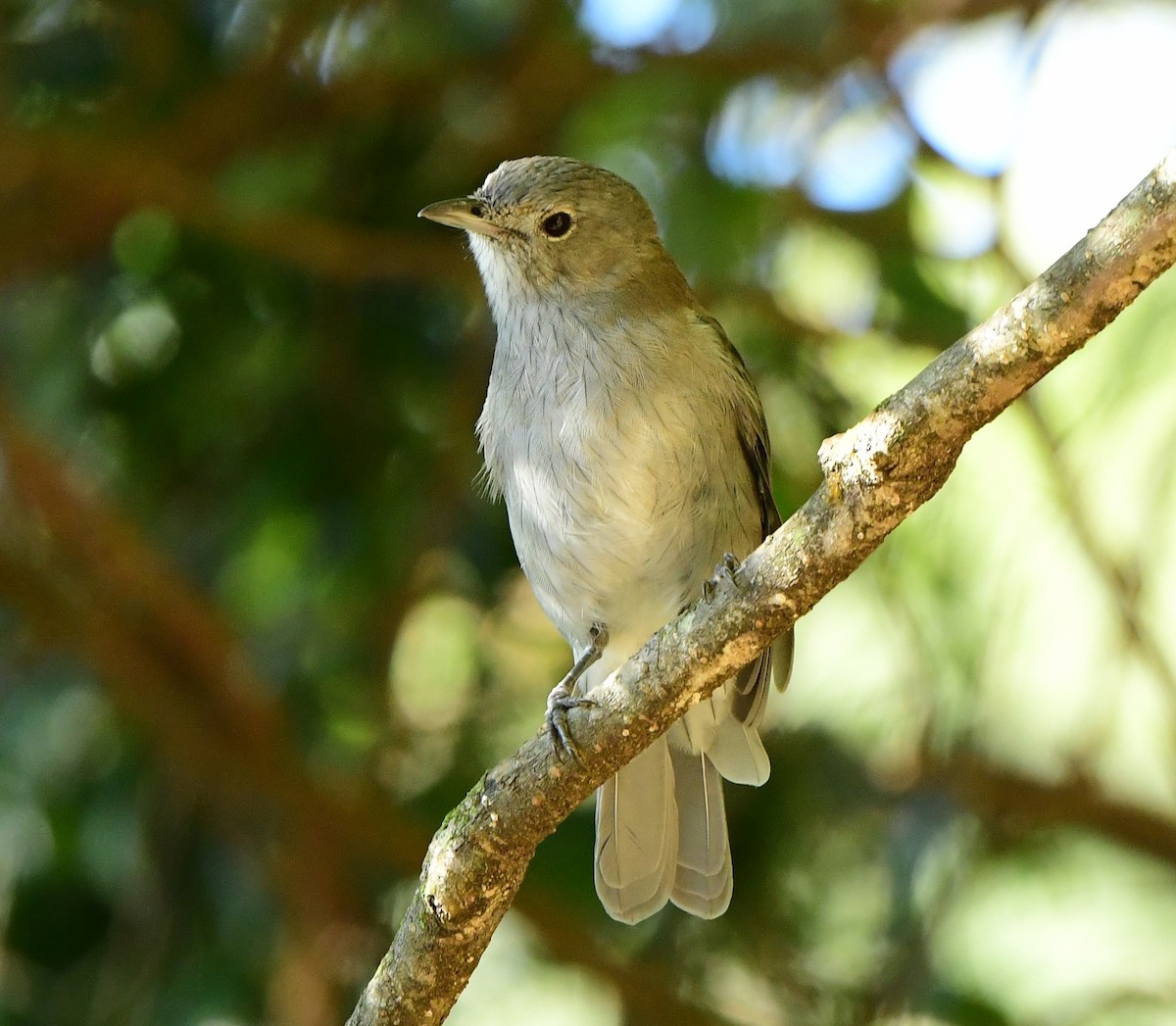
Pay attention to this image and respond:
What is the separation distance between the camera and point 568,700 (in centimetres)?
312

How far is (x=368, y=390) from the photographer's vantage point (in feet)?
15.5

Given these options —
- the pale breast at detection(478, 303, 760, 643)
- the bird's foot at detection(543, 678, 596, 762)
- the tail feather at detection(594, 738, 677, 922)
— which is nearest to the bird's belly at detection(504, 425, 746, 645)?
the pale breast at detection(478, 303, 760, 643)

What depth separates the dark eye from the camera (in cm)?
416

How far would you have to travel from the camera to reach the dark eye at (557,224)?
4160 mm

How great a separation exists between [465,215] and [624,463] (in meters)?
0.86

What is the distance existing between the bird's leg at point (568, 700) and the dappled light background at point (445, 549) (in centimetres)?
64

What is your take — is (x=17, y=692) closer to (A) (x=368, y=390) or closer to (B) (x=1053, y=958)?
(A) (x=368, y=390)

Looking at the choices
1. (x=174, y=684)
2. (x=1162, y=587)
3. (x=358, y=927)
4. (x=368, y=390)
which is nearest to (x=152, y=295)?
(x=368, y=390)

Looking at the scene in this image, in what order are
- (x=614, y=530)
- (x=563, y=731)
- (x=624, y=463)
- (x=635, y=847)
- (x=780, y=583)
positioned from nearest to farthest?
(x=780, y=583) < (x=563, y=731) < (x=624, y=463) < (x=614, y=530) < (x=635, y=847)

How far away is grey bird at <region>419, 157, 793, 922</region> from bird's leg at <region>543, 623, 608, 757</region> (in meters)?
0.01

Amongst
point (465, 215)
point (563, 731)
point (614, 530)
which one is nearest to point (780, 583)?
point (563, 731)

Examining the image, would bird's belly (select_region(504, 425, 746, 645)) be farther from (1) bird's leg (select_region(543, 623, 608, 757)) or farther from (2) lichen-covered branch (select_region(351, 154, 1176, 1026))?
(2) lichen-covered branch (select_region(351, 154, 1176, 1026))

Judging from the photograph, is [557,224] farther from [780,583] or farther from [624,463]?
[780,583]

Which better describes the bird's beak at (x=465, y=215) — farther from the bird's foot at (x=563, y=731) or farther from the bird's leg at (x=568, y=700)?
the bird's foot at (x=563, y=731)
